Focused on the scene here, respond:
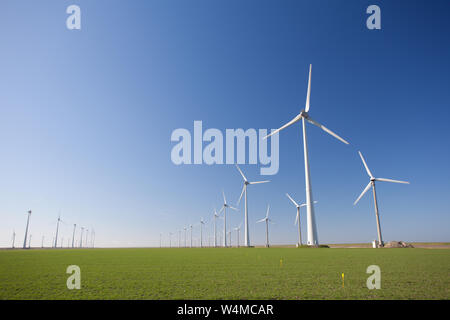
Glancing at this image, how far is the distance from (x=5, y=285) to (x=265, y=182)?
104 metres

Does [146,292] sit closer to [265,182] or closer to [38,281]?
[38,281]

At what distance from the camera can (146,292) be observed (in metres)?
12.9

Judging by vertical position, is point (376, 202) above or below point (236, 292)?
above

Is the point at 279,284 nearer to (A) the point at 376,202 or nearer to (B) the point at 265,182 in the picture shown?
(A) the point at 376,202

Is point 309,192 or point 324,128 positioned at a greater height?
point 324,128

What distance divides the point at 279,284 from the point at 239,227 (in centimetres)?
17427

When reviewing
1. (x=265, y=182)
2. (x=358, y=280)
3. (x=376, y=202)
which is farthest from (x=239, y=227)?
(x=358, y=280)
